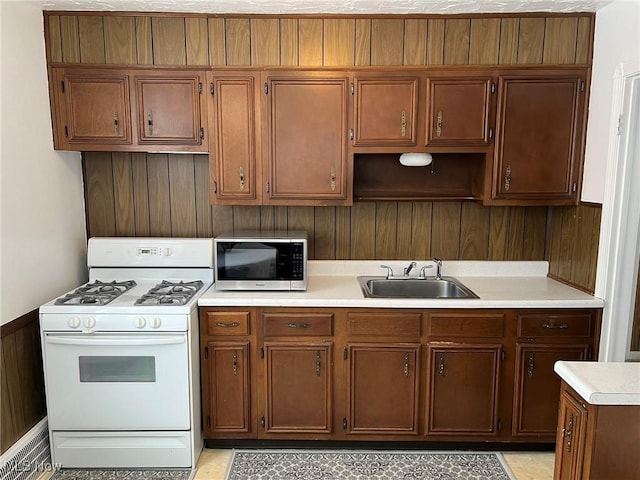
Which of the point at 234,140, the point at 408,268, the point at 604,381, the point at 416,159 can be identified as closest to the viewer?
the point at 604,381

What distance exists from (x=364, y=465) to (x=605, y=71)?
96.3 inches

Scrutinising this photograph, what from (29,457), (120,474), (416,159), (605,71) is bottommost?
(120,474)

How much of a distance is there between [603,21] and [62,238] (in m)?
3.23

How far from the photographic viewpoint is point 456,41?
2592 millimetres

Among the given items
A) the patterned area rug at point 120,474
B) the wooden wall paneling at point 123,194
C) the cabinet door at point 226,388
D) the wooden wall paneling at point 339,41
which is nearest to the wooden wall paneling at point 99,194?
the wooden wall paneling at point 123,194

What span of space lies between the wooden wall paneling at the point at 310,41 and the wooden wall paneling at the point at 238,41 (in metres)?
0.29

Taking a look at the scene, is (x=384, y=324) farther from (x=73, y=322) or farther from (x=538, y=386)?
(x=73, y=322)

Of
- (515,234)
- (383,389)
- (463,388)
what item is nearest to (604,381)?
(463,388)

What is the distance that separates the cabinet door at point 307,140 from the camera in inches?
102

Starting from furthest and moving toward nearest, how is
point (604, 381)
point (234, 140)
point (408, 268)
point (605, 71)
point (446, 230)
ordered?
point (446, 230) → point (408, 268) → point (234, 140) → point (605, 71) → point (604, 381)

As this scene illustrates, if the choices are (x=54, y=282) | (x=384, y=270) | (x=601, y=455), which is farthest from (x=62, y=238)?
(x=601, y=455)

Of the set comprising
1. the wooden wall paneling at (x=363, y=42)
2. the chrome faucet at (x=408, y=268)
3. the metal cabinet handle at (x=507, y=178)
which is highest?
the wooden wall paneling at (x=363, y=42)

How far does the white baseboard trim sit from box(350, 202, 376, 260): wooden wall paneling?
2.01 meters

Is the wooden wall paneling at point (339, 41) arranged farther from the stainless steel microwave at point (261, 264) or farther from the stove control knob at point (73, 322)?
the stove control knob at point (73, 322)
